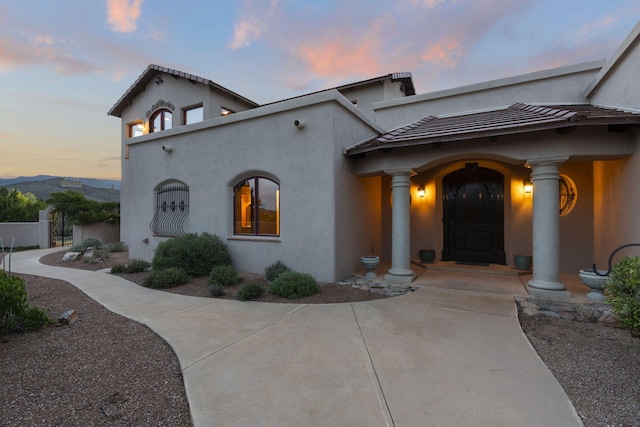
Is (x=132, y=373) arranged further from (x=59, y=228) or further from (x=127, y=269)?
(x=59, y=228)

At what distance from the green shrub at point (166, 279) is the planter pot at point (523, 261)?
8386mm

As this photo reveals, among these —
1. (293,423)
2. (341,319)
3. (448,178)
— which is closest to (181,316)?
(341,319)

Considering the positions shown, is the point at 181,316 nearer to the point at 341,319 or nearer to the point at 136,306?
the point at 136,306

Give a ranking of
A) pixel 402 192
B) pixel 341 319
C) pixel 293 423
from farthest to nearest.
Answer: pixel 402 192, pixel 341 319, pixel 293 423

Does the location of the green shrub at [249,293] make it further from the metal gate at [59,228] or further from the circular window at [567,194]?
the metal gate at [59,228]

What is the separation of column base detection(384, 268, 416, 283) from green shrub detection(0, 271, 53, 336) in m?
6.11

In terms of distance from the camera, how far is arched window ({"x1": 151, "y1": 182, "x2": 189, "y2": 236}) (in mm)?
8898

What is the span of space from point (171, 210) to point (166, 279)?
360cm

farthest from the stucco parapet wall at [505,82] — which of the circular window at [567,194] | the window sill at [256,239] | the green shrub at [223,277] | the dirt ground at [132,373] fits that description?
the green shrub at [223,277]

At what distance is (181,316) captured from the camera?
4.40m

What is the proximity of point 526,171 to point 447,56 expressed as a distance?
6.40m

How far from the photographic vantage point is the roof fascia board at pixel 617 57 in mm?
4949

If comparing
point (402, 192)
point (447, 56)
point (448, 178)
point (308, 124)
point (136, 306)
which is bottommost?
point (136, 306)

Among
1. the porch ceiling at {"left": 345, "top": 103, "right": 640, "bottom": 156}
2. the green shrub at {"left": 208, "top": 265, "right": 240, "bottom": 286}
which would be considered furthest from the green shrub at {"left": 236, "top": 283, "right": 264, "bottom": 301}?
the porch ceiling at {"left": 345, "top": 103, "right": 640, "bottom": 156}
